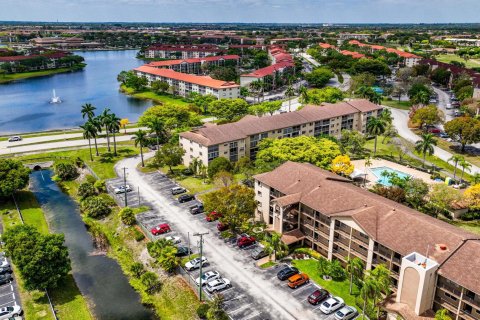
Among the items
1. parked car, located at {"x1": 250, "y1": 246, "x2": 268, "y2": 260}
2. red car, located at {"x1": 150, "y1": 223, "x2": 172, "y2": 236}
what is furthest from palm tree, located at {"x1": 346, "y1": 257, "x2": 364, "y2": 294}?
red car, located at {"x1": 150, "y1": 223, "x2": 172, "y2": 236}

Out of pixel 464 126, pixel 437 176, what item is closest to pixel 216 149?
pixel 437 176

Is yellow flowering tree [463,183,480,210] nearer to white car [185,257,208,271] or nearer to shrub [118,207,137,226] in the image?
white car [185,257,208,271]

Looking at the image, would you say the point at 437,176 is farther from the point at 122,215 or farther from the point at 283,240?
the point at 122,215

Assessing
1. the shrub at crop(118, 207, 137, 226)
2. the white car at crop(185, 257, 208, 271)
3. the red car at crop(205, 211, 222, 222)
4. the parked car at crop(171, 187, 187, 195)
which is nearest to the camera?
the white car at crop(185, 257, 208, 271)

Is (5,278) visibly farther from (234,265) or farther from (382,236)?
(382,236)

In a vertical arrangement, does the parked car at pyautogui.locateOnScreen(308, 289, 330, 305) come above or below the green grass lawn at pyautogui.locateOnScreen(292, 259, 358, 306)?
above

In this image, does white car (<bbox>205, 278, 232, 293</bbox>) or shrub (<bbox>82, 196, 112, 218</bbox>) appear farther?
shrub (<bbox>82, 196, 112, 218</bbox>)

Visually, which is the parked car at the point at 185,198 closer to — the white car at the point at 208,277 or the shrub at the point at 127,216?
the shrub at the point at 127,216

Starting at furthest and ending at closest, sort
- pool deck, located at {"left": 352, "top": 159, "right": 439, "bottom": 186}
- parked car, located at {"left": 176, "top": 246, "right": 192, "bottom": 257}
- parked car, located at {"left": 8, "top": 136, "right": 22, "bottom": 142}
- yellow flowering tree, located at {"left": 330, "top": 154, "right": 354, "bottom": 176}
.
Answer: parked car, located at {"left": 8, "top": 136, "right": 22, "bottom": 142} < pool deck, located at {"left": 352, "top": 159, "right": 439, "bottom": 186} < yellow flowering tree, located at {"left": 330, "top": 154, "right": 354, "bottom": 176} < parked car, located at {"left": 176, "top": 246, "right": 192, "bottom": 257}
